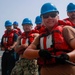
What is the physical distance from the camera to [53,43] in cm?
358

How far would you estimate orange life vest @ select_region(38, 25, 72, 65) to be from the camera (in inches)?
137

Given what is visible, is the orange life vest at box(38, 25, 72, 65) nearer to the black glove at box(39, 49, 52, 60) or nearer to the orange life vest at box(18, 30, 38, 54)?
the black glove at box(39, 49, 52, 60)

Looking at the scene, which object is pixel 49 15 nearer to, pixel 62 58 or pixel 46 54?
pixel 46 54

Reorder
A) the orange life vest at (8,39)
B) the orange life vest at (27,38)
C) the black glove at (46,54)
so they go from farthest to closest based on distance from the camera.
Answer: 1. the orange life vest at (8,39)
2. the orange life vest at (27,38)
3. the black glove at (46,54)

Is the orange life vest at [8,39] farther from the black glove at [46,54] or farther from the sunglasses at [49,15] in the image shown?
the black glove at [46,54]

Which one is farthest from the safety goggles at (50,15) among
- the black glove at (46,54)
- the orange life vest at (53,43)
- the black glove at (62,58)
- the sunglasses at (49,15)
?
the black glove at (62,58)

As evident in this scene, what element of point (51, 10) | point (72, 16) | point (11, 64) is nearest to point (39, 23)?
point (11, 64)

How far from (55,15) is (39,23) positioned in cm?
585

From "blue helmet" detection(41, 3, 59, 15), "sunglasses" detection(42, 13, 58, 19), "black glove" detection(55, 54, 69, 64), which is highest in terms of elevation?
"blue helmet" detection(41, 3, 59, 15)

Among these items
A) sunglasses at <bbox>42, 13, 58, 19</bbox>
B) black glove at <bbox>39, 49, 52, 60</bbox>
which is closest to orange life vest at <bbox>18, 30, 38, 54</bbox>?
sunglasses at <bbox>42, 13, 58, 19</bbox>

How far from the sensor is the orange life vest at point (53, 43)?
3.49 meters

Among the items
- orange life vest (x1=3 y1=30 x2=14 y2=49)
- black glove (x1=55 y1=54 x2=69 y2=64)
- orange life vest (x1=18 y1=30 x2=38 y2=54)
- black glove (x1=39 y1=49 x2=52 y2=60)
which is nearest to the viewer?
black glove (x1=55 y1=54 x2=69 y2=64)

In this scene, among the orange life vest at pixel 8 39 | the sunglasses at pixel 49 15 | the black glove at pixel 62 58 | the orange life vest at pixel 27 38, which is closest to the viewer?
the black glove at pixel 62 58

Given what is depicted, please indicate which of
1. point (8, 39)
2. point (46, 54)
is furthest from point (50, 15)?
point (8, 39)
